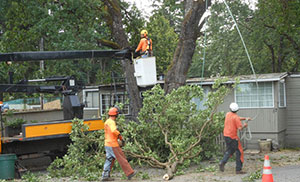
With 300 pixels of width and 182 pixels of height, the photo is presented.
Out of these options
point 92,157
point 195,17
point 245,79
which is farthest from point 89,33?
point 245,79

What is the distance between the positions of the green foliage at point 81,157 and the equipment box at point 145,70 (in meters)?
1.83

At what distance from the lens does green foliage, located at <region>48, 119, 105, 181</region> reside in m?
10.6

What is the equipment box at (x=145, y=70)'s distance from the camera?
37.1ft

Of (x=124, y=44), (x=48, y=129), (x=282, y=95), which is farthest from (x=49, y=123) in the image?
(x=282, y=95)

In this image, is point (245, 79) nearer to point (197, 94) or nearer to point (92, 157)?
point (197, 94)

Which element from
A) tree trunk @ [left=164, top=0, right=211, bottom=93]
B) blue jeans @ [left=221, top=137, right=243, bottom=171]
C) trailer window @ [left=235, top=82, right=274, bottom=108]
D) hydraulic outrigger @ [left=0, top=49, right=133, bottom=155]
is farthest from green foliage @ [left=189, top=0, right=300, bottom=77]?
hydraulic outrigger @ [left=0, top=49, right=133, bottom=155]

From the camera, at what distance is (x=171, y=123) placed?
37.3 ft

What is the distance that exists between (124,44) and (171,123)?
13.9 feet

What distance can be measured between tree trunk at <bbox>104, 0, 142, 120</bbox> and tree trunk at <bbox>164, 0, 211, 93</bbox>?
136cm

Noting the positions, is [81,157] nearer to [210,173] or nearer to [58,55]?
[58,55]

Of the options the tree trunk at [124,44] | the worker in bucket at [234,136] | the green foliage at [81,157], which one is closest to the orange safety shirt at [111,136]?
the green foliage at [81,157]

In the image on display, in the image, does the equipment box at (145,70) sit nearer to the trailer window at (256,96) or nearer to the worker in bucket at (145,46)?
the worker in bucket at (145,46)

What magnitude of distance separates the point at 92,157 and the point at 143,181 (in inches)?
92.7

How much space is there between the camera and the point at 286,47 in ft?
72.6
